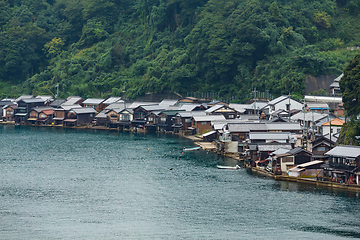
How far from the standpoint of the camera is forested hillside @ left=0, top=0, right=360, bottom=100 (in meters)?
70.4

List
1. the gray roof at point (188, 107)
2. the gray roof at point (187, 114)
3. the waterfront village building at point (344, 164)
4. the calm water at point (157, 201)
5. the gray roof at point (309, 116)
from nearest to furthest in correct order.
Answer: the calm water at point (157, 201)
the waterfront village building at point (344, 164)
the gray roof at point (309, 116)
the gray roof at point (187, 114)
the gray roof at point (188, 107)

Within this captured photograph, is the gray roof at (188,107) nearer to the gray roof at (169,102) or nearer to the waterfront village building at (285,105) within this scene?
the gray roof at (169,102)

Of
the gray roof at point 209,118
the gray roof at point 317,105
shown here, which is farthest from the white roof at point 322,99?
the gray roof at point 209,118

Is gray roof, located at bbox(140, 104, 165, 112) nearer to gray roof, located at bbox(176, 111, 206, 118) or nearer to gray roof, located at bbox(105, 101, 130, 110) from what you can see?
gray roof, located at bbox(105, 101, 130, 110)

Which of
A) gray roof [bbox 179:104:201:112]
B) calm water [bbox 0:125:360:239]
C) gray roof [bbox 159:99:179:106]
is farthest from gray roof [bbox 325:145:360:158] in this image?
gray roof [bbox 159:99:179:106]

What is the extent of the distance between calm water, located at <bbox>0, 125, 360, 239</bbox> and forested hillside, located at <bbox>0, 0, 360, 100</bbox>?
98.4 feet

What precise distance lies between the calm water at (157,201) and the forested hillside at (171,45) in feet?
98.4

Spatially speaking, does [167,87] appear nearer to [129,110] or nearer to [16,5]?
[129,110]

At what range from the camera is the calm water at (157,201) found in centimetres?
2467

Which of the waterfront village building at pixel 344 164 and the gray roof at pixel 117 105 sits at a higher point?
the gray roof at pixel 117 105

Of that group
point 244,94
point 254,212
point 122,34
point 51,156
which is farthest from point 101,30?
point 254,212

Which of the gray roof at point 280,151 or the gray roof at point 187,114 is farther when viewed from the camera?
the gray roof at point 187,114

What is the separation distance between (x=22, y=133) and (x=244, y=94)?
99.1 feet

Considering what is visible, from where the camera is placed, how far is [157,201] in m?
29.6
